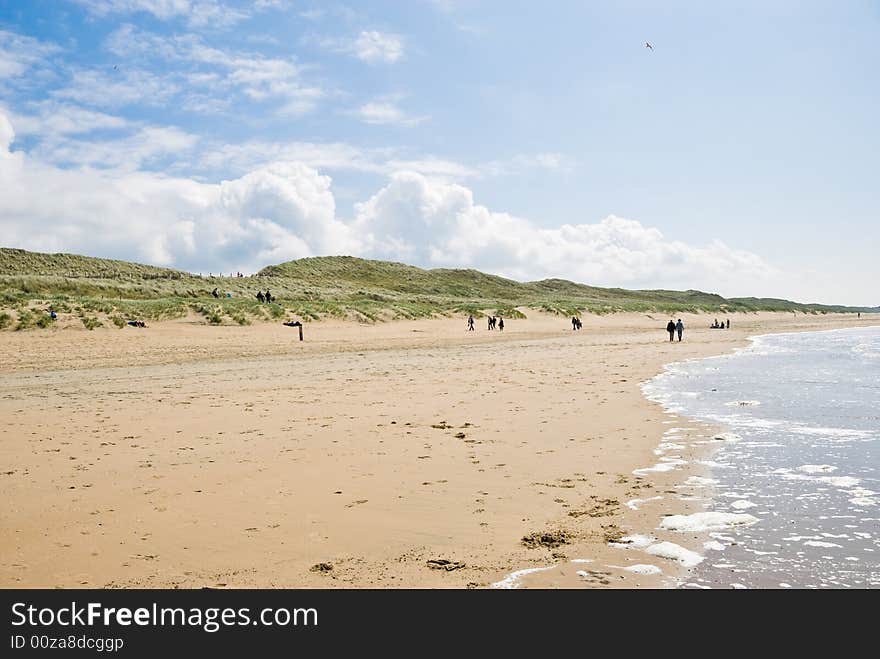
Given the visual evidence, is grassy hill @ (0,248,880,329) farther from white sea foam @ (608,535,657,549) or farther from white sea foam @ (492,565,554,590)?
white sea foam @ (608,535,657,549)

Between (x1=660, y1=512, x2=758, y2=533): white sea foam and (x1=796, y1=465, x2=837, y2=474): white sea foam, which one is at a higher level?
(x1=796, y1=465, x2=837, y2=474): white sea foam

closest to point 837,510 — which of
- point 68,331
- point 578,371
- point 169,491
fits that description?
point 169,491

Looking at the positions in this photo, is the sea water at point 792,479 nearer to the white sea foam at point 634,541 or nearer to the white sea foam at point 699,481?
the white sea foam at point 699,481

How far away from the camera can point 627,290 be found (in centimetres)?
15375

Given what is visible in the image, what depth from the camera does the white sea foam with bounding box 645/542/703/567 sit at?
193 inches

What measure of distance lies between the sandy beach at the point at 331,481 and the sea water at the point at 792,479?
0.44 meters

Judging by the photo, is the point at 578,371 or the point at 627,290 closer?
the point at 578,371

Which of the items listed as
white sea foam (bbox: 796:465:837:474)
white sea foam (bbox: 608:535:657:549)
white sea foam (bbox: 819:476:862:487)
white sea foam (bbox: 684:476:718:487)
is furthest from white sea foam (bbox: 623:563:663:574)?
white sea foam (bbox: 796:465:837:474)

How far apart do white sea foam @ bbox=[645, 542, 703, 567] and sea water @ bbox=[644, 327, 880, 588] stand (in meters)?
0.08

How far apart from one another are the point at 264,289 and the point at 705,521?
6480cm

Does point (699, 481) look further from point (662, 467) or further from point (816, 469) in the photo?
point (816, 469)
